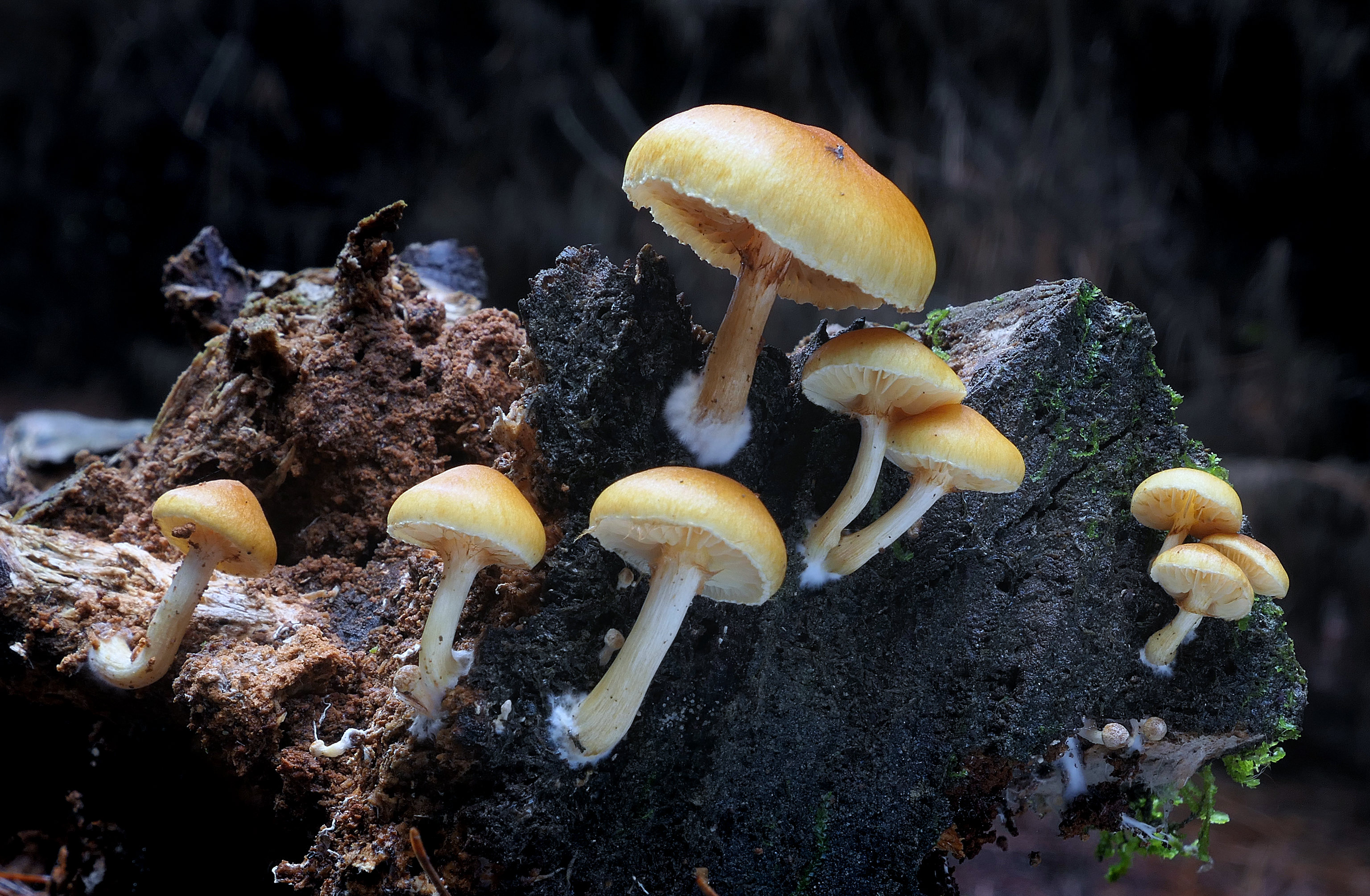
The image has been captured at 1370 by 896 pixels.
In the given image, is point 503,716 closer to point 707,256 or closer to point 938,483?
point 938,483

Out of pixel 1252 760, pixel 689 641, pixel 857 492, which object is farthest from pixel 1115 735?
pixel 689 641

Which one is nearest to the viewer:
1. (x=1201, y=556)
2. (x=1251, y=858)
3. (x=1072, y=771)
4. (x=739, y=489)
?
(x=739, y=489)

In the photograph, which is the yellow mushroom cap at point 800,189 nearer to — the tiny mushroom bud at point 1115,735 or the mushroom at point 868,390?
the mushroom at point 868,390

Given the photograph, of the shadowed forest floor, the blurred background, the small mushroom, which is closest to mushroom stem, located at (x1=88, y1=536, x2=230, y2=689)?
the small mushroom

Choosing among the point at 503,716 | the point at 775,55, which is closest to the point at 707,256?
the point at 503,716

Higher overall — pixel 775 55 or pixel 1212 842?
pixel 775 55

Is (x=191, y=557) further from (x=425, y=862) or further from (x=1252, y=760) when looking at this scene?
(x=1252, y=760)

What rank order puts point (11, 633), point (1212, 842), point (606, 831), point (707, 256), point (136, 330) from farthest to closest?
1. point (136, 330)
2. point (1212, 842)
3. point (707, 256)
4. point (11, 633)
5. point (606, 831)
